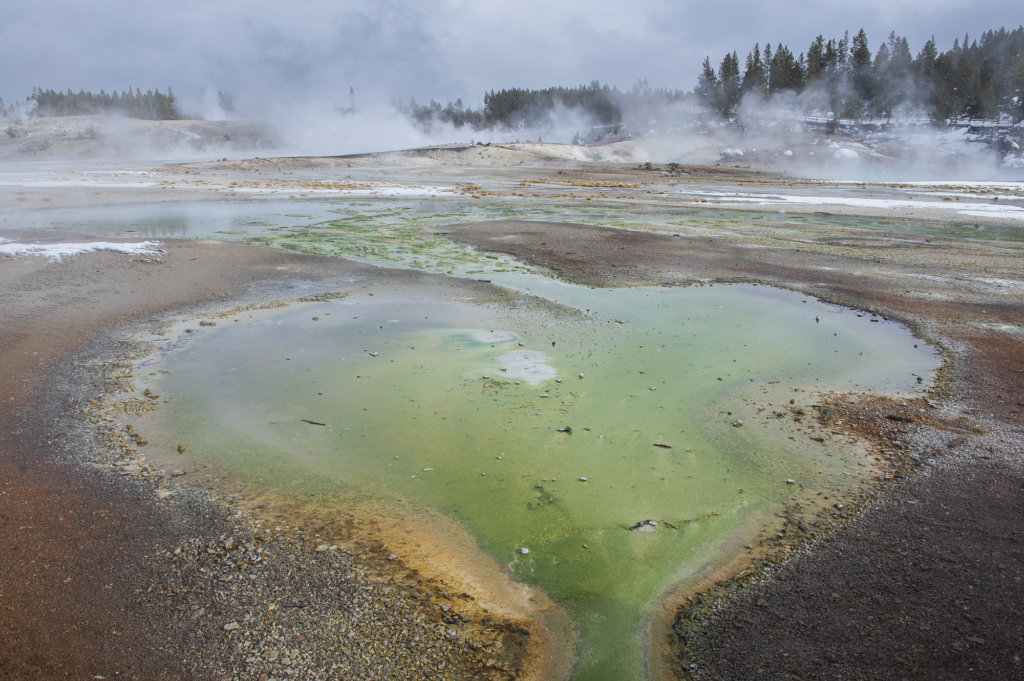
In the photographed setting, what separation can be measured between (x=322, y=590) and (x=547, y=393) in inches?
111

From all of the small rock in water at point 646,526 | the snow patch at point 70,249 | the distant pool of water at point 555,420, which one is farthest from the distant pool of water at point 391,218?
the small rock in water at point 646,526

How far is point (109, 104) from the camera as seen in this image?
104438 millimetres

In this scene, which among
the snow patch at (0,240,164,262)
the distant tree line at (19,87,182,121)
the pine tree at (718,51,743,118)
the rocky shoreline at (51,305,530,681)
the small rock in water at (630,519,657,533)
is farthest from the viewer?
the distant tree line at (19,87,182,121)

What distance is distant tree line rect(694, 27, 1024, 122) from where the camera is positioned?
6251 cm

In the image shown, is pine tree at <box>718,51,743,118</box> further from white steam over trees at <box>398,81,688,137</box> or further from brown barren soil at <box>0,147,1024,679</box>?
brown barren soil at <box>0,147,1024,679</box>

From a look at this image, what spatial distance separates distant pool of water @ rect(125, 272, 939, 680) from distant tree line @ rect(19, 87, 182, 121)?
109 meters

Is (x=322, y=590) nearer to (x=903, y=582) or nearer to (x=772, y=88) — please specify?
(x=903, y=582)

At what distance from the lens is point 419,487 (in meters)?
3.88

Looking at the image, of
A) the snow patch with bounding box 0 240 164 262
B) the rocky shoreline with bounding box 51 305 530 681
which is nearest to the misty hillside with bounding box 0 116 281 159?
the snow patch with bounding box 0 240 164 262

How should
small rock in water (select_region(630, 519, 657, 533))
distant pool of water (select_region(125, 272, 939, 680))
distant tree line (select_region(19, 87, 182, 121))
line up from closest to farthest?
distant pool of water (select_region(125, 272, 939, 680)) → small rock in water (select_region(630, 519, 657, 533)) → distant tree line (select_region(19, 87, 182, 121))

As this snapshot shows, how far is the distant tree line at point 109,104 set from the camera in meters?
96.9

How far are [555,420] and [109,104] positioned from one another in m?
128

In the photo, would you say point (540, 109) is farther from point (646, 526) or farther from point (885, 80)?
point (646, 526)

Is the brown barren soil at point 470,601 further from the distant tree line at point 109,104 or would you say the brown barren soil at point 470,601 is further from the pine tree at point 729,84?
the distant tree line at point 109,104
